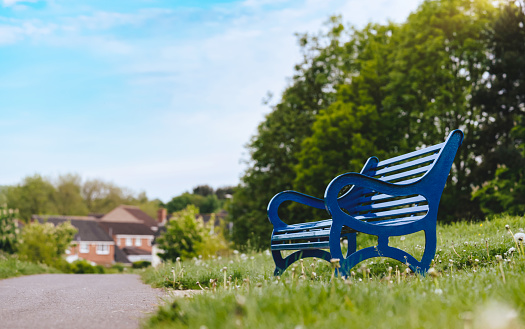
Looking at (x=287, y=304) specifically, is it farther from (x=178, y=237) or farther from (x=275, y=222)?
(x=178, y=237)

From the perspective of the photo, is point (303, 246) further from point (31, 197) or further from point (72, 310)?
point (31, 197)

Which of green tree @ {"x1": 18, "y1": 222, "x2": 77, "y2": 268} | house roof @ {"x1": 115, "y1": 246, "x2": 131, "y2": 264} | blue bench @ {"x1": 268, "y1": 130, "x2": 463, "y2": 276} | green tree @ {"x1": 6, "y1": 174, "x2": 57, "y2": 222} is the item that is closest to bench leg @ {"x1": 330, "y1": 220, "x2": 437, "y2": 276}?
blue bench @ {"x1": 268, "y1": 130, "x2": 463, "y2": 276}

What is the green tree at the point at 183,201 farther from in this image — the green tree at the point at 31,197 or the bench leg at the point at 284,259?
the bench leg at the point at 284,259

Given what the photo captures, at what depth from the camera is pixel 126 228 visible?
70.7m

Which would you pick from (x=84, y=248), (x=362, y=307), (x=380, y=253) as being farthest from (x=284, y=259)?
(x=84, y=248)

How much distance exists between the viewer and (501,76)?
67.6 ft

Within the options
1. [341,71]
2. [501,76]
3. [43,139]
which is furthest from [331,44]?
[43,139]

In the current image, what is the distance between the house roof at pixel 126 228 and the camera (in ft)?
224

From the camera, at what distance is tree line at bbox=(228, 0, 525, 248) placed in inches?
778

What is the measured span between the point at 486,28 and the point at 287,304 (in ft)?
72.9

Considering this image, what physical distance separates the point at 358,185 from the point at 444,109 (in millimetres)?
18145

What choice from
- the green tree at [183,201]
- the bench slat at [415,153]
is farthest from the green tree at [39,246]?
the green tree at [183,201]

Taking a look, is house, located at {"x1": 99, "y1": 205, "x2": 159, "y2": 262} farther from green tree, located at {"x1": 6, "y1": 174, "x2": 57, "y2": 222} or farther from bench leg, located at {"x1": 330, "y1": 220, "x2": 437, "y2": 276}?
bench leg, located at {"x1": 330, "y1": 220, "x2": 437, "y2": 276}

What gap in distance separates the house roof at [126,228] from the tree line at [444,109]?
4589cm
